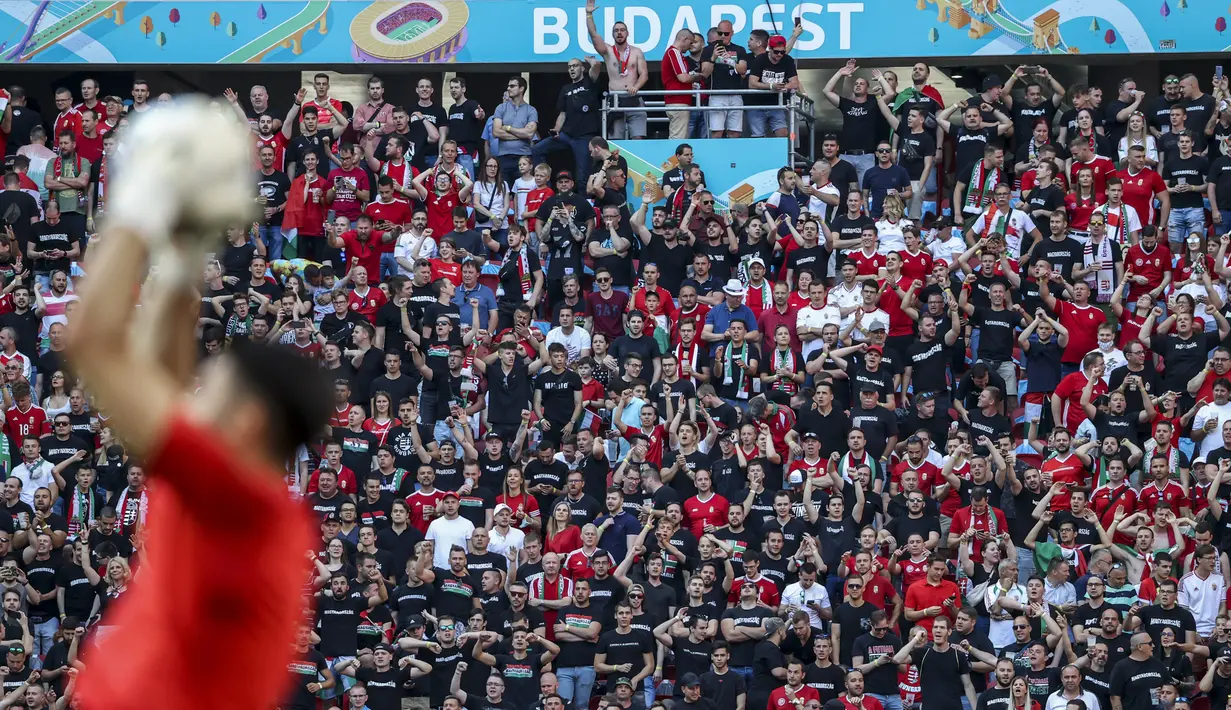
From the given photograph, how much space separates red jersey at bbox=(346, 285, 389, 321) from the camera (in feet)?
56.4

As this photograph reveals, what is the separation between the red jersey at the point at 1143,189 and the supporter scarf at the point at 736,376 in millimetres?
4477

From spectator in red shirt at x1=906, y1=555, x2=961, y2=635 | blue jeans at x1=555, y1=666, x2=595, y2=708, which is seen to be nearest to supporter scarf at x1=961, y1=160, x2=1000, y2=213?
spectator in red shirt at x1=906, y1=555, x2=961, y2=635

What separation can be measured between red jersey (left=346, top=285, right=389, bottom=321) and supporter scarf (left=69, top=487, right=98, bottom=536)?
3.19 metres

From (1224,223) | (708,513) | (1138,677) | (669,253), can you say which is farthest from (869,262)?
(1138,677)

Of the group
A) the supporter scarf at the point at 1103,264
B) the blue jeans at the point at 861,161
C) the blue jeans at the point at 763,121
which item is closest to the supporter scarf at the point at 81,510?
the blue jeans at the point at 763,121

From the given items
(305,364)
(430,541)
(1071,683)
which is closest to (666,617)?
(430,541)

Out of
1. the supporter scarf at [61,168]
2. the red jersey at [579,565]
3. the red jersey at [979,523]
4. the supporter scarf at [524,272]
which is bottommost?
the red jersey at [579,565]

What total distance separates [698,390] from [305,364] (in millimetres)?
13279

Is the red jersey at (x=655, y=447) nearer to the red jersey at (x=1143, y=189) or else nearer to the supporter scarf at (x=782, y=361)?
the supporter scarf at (x=782, y=361)

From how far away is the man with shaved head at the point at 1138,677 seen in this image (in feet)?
43.3

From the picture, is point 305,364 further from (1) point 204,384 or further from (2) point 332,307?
(2) point 332,307

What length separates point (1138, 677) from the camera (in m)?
13.3

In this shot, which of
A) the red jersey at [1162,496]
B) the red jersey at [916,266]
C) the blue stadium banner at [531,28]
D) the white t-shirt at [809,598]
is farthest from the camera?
the blue stadium banner at [531,28]

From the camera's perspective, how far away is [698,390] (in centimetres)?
1609
